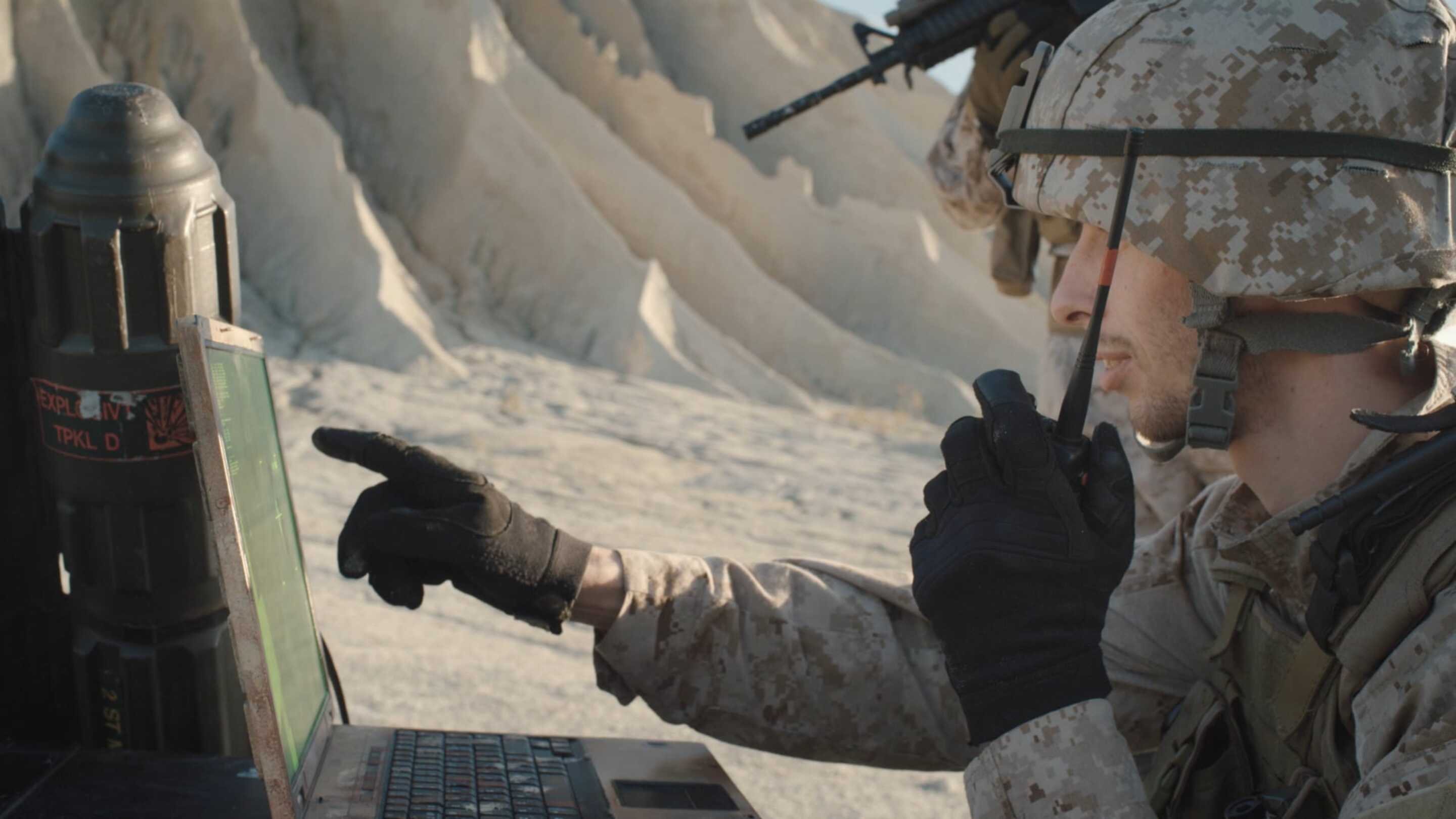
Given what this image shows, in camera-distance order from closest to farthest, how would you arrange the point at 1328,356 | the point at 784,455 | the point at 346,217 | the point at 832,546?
the point at 1328,356 → the point at 832,546 → the point at 784,455 → the point at 346,217

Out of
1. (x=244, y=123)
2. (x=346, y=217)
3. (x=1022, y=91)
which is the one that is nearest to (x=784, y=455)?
(x=346, y=217)

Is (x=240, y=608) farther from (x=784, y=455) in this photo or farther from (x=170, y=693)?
(x=784, y=455)

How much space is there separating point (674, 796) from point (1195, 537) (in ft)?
3.33

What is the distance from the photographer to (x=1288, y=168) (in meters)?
1.66

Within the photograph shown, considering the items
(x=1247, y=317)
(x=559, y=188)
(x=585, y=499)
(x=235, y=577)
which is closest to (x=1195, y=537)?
(x=1247, y=317)

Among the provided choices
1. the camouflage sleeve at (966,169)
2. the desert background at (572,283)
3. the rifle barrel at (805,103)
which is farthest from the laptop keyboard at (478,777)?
the rifle barrel at (805,103)

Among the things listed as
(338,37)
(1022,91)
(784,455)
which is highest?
(338,37)

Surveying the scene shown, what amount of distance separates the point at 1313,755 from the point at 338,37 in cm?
1226

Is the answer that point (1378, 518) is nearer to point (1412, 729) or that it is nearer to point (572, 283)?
point (1412, 729)

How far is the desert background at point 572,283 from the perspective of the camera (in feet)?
13.6

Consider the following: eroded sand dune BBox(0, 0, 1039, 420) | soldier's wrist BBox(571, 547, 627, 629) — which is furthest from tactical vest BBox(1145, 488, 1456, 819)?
eroded sand dune BBox(0, 0, 1039, 420)

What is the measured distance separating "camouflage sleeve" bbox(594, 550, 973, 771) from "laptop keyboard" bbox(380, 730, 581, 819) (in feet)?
1.01

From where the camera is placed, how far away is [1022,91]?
77.5 inches

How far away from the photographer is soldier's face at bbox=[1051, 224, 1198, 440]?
1.77 m
